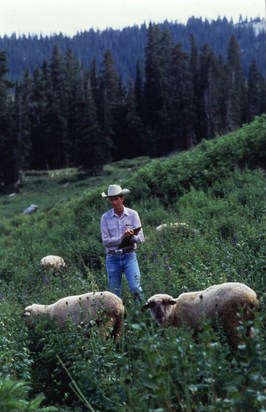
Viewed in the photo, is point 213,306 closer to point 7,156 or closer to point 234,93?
point 7,156

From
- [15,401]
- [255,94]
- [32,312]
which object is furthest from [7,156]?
[15,401]

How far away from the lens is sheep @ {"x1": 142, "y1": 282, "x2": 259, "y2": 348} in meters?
6.73

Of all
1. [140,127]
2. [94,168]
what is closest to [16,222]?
[94,168]

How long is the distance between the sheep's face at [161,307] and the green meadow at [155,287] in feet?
1.13

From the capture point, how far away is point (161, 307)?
7.37 meters

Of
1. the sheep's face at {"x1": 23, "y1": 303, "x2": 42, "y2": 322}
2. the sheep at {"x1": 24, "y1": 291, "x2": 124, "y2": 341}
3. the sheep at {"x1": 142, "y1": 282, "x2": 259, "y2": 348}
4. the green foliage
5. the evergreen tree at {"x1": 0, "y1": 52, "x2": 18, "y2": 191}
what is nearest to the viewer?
the green foliage

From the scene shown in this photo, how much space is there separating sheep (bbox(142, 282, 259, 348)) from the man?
1556 millimetres

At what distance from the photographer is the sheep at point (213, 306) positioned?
265 inches

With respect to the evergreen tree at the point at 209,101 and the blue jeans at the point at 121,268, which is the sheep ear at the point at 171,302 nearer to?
the blue jeans at the point at 121,268

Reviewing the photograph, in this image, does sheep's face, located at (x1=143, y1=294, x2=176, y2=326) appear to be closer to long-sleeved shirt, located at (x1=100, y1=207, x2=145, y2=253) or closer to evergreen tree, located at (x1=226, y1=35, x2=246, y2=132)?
long-sleeved shirt, located at (x1=100, y1=207, x2=145, y2=253)

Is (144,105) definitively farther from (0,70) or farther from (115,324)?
(115,324)

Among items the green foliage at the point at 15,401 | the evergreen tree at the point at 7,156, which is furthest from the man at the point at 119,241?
the evergreen tree at the point at 7,156

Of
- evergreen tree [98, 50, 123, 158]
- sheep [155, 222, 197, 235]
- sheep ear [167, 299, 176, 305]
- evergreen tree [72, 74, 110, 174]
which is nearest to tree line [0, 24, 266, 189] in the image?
evergreen tree [98, 50, 123, 158]

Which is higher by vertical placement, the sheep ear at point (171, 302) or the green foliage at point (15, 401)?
the green foliage at point (15, 401)
